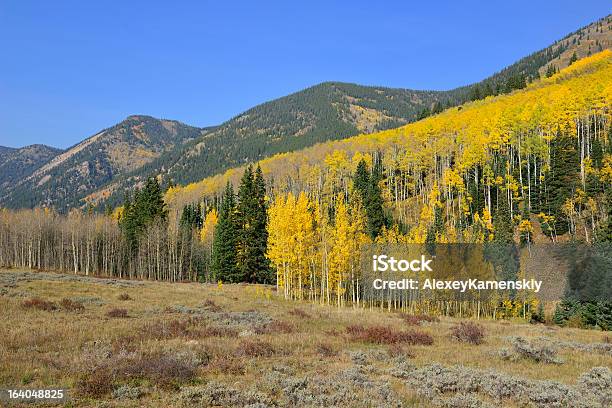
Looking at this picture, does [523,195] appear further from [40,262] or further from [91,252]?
[40,262]

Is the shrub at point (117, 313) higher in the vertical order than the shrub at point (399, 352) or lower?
higher

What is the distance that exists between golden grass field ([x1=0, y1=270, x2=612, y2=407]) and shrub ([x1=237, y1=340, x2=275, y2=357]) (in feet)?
0.13

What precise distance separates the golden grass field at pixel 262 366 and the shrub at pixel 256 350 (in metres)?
0.04

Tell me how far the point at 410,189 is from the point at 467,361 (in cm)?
8182

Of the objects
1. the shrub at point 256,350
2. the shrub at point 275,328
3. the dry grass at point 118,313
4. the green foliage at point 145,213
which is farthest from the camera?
the green foliage at point 145,213

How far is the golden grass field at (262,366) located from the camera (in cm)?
1074

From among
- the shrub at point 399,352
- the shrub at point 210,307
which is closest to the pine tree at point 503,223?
the shrub at point 210,307

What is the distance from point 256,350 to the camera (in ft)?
54.2

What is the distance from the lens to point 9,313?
2294cm

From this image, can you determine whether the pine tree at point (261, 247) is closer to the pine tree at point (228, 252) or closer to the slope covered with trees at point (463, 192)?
the pine tree at point (228, 252)

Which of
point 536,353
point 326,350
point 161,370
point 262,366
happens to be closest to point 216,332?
point 326,350

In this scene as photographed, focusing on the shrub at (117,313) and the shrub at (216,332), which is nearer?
the shrub at (216,332)

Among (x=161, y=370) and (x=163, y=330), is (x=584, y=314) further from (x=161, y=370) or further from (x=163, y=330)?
(x=161, y=370)

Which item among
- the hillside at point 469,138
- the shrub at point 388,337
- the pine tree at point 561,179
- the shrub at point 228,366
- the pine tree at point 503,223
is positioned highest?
the hillside at point 469,138
